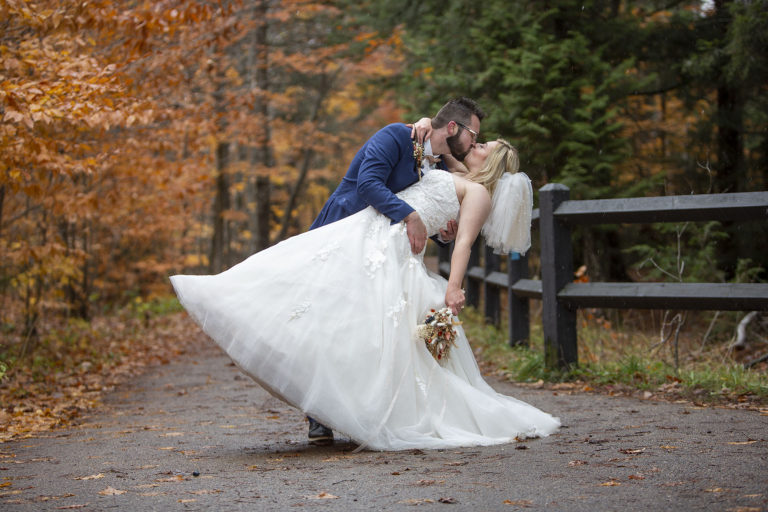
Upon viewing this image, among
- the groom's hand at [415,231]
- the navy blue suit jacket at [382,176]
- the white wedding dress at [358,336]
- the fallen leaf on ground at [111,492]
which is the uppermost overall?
the navy blue suit jacket at [382,176]

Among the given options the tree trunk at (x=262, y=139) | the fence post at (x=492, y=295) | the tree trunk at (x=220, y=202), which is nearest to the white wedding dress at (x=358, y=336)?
the fence post at (x=492, y=295)

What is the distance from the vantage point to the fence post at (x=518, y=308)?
8.67 m

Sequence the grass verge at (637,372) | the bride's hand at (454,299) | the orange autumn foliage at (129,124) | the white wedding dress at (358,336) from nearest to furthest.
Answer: the white wedding dress at (358,336)
the bride's hand at (454,299)
the grass verge at (637,372)
the orange autumn foliage at (129,124)

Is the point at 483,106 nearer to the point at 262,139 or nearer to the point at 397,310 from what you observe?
the point at 397,310

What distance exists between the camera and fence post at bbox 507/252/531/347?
8.67m

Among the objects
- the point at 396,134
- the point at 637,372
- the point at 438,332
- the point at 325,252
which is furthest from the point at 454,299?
the point at 637,372

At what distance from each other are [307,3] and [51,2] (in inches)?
457

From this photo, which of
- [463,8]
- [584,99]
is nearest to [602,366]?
[584,99]

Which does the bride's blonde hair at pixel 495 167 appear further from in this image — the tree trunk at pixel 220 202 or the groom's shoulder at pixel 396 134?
the tree trunk at pixel 220 202

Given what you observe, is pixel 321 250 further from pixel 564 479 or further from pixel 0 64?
pixel 0 64

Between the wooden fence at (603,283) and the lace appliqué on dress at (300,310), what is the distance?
2.96 metres

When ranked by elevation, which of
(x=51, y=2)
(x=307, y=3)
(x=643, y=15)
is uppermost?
(x=307, y=3)

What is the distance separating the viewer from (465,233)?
4.80 m

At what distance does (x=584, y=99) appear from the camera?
1106 cm
